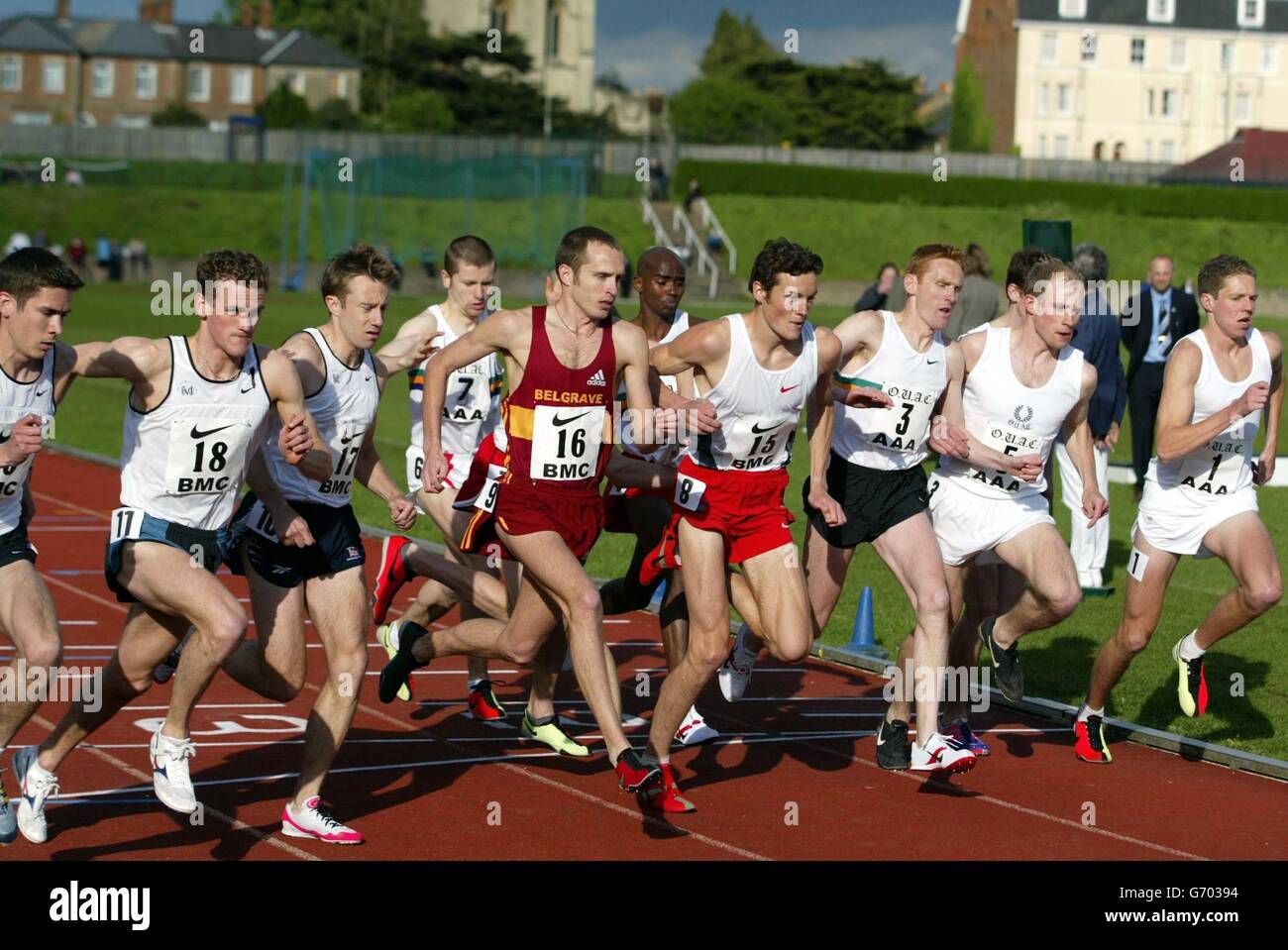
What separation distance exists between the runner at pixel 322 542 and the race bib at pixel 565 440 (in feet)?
2.00

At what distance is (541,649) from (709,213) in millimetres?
53784

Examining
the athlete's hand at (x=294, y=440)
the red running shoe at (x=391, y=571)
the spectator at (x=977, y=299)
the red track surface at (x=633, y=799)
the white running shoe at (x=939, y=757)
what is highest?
the spectator at (x=977, y=299)

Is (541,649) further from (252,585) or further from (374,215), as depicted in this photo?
(374,215)

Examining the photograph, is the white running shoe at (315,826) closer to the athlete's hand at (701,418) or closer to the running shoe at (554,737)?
the running shoe at (554,737)

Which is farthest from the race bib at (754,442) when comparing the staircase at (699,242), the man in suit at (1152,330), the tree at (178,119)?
the tree at (178,119)

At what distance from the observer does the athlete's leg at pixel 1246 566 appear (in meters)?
8.45

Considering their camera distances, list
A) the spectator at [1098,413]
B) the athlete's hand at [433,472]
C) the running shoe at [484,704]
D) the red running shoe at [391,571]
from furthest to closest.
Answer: the spectator at [1098,413]
the red running shoe at [391,571]
the running shoe at [484,704]
the athlete's hand at [433,472]

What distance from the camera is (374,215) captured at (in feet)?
175

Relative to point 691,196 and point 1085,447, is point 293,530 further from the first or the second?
point 691,196

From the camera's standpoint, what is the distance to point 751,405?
795 centimetres

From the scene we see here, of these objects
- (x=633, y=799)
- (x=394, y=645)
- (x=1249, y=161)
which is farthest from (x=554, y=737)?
(x=1249, y=161)

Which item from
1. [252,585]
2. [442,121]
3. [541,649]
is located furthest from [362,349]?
[442,121]
